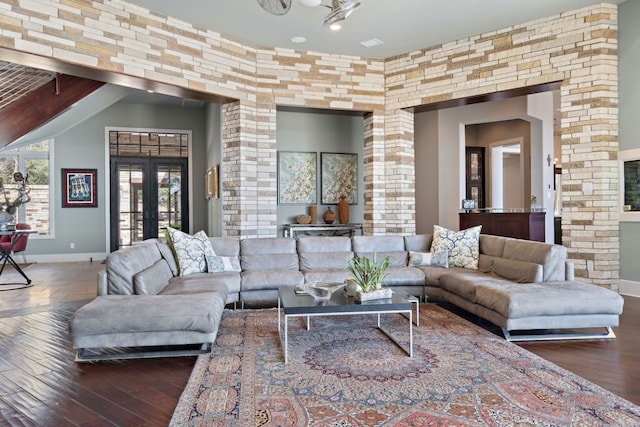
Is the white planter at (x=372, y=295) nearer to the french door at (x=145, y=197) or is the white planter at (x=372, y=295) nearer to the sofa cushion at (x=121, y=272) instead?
the sofa cushion at (x=121, y=272)

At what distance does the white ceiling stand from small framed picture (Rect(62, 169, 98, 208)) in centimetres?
532

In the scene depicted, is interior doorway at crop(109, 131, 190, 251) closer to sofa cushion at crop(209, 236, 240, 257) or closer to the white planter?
sofa cushion at crop(209, 236, 240, 257)

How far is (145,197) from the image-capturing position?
31.4 ft

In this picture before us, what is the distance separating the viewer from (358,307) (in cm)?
302

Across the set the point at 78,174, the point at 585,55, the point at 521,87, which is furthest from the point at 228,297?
the point at 78,174

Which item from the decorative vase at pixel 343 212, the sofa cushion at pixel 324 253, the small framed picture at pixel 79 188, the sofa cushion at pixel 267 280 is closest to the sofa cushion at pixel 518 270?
the sofa cushion at pixel 324 253

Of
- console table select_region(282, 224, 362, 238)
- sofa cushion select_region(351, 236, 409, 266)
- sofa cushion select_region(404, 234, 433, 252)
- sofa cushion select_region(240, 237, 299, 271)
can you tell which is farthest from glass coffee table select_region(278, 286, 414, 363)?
console table select_region(282, 224, 362, 238)

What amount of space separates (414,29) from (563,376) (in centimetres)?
458

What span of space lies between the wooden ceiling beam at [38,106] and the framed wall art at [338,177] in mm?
3986

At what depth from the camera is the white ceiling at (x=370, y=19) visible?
16.0ft

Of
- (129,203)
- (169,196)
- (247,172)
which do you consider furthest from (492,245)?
(129,203)

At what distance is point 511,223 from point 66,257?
8.97 metres

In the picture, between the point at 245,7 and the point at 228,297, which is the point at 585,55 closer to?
the point at 245,7

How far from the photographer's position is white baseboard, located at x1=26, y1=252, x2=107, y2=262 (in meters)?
8.77
